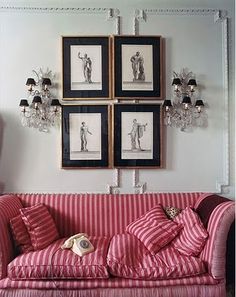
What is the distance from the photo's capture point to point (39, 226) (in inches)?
91.0

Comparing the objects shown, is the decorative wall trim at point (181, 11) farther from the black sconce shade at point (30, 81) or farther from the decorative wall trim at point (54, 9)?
the black sconce shade at point (30, 81)

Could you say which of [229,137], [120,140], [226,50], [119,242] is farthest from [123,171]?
[226,50]

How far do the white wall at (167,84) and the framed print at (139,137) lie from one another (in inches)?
3.9

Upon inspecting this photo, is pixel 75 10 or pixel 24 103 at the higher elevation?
pixel 75 10

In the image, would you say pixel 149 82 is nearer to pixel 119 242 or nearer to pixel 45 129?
pixel 45 129

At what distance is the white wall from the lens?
2859 mm

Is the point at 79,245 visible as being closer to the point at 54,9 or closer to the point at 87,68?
the point at 87,68

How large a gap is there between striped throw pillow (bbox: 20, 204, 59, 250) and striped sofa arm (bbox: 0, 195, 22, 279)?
10 cm

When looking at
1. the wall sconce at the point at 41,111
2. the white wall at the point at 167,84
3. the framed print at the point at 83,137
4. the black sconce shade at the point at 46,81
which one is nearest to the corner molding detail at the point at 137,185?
→ the white wall at the point at 167,84

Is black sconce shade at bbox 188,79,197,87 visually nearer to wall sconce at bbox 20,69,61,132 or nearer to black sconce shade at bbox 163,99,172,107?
black sconce shade at bbox 163,99,172,107

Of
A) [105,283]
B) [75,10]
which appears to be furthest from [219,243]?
[75,10]

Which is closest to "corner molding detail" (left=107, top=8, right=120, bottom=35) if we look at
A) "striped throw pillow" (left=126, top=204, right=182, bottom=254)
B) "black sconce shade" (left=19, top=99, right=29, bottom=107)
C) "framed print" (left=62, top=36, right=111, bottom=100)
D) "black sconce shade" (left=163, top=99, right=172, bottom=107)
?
"framed print" (left=62, top=36, right=111, bottom=100)

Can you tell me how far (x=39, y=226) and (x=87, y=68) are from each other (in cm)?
147

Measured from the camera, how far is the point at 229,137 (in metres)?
2.90
